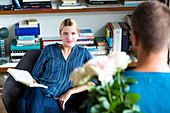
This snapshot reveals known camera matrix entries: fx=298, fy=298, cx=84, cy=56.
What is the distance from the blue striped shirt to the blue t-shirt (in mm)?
1363

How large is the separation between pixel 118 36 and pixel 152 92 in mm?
2112

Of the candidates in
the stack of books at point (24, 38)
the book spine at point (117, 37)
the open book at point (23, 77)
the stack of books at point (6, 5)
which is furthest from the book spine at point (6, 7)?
the book spine at point (117, 37)

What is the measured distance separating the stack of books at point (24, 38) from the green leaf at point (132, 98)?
222 cm

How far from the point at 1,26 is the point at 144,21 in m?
2.46

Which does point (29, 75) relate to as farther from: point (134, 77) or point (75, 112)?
point (134, 77)

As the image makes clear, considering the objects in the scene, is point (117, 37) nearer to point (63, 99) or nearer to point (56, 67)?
point (56, 67)

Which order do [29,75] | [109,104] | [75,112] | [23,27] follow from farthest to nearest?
1. [23,27]
2. [29,75]
3. [75,112]
4. [109,104]

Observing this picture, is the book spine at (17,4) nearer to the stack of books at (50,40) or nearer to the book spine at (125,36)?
the stack of books at (50,40)

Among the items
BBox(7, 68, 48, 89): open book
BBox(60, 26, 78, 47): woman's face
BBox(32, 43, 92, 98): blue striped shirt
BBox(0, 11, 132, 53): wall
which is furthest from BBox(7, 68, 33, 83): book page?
BBox(0, 11, 132, 53): wall

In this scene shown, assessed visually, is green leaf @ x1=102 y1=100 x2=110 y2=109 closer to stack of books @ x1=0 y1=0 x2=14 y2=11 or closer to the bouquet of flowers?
the bouquet of flowers

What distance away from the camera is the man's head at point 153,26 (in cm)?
115

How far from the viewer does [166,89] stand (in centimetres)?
116

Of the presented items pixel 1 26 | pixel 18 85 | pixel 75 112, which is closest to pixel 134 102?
pixel 75 112

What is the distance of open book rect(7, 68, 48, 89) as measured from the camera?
2293 millimetres
